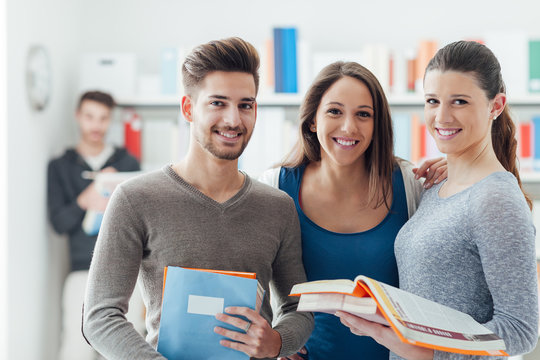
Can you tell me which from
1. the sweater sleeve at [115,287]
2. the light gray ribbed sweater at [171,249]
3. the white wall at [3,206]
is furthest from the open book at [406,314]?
the white wall at [3,206]

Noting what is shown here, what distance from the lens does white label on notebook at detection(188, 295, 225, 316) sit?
3.95 ft

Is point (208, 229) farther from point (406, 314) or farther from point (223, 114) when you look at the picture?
point (406, 314)

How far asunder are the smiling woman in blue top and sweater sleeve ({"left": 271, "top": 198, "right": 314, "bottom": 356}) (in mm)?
157

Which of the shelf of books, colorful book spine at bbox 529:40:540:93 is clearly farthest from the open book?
colorful book spine at bbox 529:40:540:93

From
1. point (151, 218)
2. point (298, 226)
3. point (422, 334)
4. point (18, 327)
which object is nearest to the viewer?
point (422, 334)

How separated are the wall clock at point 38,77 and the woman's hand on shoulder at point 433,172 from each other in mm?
2249

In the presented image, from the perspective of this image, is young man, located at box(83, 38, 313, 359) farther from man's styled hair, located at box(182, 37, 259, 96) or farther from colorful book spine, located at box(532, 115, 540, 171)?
colorful book spine, located at box(532, 115, 540, 171)

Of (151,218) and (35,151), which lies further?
(35,151)

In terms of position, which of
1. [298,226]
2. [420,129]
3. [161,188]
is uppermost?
[420,129]

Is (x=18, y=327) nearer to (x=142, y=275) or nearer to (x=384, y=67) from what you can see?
(x=142, y=275)

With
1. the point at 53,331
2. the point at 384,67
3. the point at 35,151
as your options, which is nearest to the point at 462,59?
the point at 384,67

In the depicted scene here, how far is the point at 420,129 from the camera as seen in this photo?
10.9ft

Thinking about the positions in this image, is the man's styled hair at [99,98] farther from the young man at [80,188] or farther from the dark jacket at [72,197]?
the dark jacket at [72,197]

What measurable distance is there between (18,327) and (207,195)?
81.2 inches
